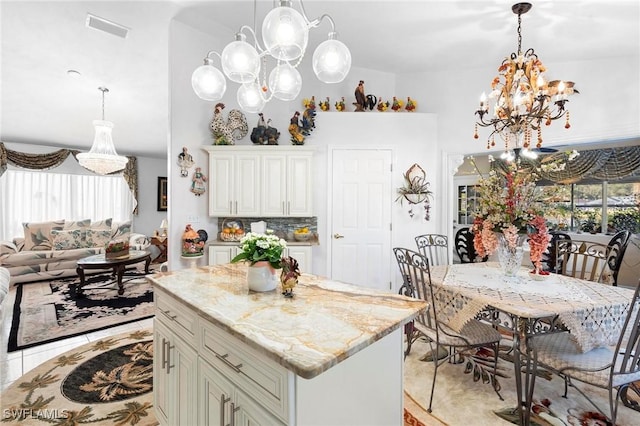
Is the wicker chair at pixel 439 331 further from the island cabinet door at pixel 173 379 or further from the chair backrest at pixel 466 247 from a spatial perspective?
the chair backrest at pixel 466 247

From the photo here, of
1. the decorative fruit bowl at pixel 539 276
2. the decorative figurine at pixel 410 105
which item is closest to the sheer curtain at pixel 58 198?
the decorative figurine at pixel 410 105

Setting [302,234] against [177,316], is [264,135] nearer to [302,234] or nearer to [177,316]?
[302,234]

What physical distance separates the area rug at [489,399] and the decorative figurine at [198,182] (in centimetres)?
292

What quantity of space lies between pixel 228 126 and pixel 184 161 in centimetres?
70

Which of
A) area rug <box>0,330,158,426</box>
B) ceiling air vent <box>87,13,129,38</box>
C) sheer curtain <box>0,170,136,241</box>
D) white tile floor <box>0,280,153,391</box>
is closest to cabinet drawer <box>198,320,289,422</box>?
area rug <box>0,330,158,426</box>

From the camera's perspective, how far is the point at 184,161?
355 cm

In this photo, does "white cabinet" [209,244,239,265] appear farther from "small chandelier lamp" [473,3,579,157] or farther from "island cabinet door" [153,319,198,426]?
"small chandelier lamp" [473,3,579,157]

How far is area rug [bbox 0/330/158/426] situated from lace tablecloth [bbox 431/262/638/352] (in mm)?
2219

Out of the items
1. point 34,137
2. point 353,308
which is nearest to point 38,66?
point 34,137

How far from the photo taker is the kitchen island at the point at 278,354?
0.97 m

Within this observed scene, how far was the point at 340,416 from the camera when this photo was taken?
1071 mm

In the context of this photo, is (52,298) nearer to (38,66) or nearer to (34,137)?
(38,66)

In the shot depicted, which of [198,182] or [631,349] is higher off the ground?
[198,182]

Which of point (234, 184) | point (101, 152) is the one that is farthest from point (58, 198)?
point (234, 184)
